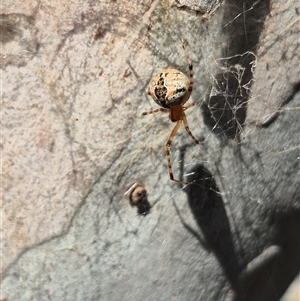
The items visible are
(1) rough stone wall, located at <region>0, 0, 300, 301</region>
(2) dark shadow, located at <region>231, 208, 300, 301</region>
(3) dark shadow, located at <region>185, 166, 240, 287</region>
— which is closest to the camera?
(1) rough stone wall, located at <region>0, 0, 300, 301</region>

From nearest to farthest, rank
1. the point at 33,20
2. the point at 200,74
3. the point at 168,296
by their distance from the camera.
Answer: the point at 33,20 → the point at 200,74 → the point at 168,296

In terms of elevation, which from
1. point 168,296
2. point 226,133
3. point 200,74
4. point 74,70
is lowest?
point 168,296

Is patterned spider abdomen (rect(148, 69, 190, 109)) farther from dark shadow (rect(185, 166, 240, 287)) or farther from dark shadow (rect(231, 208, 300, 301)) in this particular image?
dark shadow (rect(231, 208, 300, 301))

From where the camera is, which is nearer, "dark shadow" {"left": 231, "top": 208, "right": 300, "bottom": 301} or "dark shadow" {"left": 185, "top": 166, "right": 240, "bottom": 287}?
"dark shadow" {"left": 185, "top": 166, "right": 240, "bottom": 287}

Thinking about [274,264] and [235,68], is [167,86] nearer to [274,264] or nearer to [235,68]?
[235,68]

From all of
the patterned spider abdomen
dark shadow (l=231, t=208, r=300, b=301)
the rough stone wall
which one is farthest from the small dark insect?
dark shadow (l=231, t=208, r=300, b=301)

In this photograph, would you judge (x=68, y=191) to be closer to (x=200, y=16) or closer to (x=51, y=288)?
(x=51, y=288)

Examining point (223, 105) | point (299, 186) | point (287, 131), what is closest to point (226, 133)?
point (223, 105)
